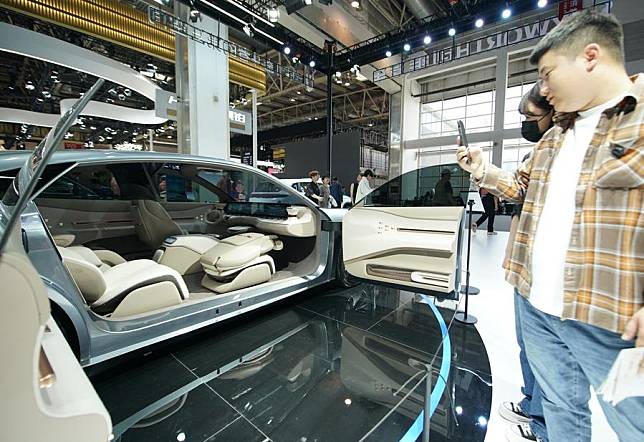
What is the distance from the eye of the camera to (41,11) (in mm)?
3902

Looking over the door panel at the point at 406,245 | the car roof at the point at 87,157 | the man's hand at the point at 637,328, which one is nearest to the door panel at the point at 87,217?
the car roof at the point at 87,157

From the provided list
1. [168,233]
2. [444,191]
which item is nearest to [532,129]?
[444,191]

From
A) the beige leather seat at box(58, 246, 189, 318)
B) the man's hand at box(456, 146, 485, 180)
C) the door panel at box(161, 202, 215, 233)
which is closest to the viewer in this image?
the man's hand at box(456, 146, 485, 180)

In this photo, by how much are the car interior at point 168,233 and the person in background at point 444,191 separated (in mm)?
969

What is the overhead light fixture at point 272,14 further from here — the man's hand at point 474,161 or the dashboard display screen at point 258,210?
the man's hand at point 474,161

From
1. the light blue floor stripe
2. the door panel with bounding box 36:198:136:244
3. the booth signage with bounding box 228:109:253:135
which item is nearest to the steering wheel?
the door panel with bounding box 36:198:136:244

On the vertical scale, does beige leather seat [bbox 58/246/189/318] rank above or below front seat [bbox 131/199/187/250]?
below

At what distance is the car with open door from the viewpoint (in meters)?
1.23

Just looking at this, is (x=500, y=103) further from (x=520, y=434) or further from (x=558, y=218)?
(x=558, y=218)

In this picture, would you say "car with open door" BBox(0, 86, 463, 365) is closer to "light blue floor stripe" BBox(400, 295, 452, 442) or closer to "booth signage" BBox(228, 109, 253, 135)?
"light blue floor stripe" BBox(400, 295, 452, 442)

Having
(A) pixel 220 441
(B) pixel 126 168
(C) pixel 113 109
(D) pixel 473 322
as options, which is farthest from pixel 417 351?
(C) pixel 113 109

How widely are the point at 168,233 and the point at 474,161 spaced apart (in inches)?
96.0

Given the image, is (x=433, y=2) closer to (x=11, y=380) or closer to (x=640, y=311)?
(x=640, y=311)

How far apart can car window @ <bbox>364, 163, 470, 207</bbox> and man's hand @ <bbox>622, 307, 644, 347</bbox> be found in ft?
4.08
